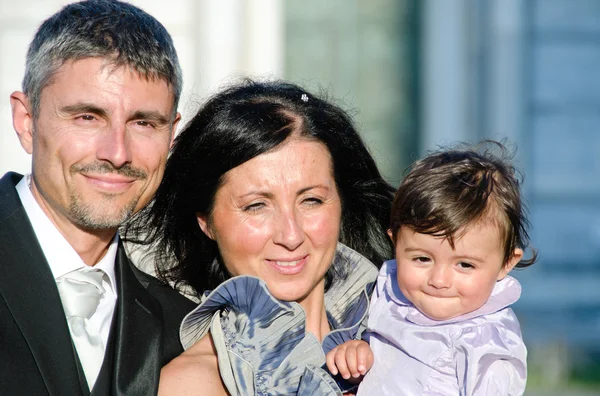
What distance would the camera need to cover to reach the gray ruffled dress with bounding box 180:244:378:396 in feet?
9.29

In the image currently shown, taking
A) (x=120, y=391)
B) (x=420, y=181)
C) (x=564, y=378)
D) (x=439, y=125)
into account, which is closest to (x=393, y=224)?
(x=420, y=181)

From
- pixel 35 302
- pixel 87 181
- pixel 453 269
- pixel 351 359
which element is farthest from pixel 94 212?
pixel 453 269

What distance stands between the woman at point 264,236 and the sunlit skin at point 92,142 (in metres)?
0.33

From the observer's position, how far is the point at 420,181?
9.34 ft

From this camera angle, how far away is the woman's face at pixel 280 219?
2979 millimetres

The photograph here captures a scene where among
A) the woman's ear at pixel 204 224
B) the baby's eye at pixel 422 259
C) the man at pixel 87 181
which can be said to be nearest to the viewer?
the man at pixel 87 181

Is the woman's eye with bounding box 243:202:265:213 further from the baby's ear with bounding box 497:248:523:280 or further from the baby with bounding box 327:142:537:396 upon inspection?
the baby's ear with bounding box 497:248:523:280

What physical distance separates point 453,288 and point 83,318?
99cm

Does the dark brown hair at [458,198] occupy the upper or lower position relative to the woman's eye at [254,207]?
upper

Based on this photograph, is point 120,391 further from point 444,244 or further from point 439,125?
point 439,125

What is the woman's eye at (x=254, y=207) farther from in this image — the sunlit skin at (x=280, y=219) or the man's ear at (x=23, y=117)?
the man's ear at (x=23, y=117)

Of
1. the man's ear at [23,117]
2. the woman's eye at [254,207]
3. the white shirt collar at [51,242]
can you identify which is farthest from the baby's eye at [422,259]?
the man's ear at [23,117]

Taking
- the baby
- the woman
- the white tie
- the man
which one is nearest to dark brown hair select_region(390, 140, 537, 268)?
the baby

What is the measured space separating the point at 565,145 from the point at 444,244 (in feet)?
13.3
